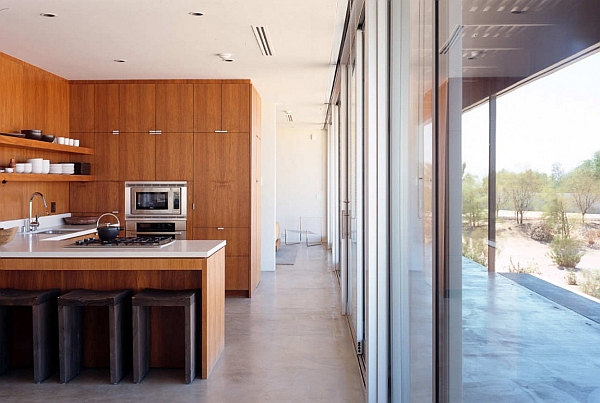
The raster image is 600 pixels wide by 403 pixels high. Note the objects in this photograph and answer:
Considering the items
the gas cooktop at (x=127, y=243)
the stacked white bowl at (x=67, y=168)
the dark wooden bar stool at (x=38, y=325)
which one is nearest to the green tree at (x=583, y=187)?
the gas cooktop at (x=127, y=243)

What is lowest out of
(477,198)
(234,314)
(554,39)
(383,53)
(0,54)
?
(234,314)

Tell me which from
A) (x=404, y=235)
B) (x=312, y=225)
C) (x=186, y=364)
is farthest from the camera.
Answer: (x=312, y=225)

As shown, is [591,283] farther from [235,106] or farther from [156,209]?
[156,209]

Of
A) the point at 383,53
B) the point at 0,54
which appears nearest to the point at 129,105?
the point at 0,54

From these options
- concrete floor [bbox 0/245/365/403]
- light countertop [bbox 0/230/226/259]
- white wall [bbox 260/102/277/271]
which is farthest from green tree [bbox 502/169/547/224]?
white wall [bbox 260/102/277/271]

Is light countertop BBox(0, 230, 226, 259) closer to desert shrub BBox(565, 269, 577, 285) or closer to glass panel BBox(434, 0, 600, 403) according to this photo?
glass panel BBox(434, 0, 600, 403)

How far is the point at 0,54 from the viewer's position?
17.6 feet

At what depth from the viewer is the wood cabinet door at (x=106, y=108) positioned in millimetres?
6855

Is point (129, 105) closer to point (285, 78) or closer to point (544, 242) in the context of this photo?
point (285, 78)

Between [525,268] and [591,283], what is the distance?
24 cm

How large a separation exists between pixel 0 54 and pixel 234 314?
3.41m

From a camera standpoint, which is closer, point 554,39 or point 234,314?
point 554,39

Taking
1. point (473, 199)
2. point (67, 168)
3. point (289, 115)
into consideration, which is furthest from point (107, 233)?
point (289, 115)

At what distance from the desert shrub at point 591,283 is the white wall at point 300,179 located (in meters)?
12.6
